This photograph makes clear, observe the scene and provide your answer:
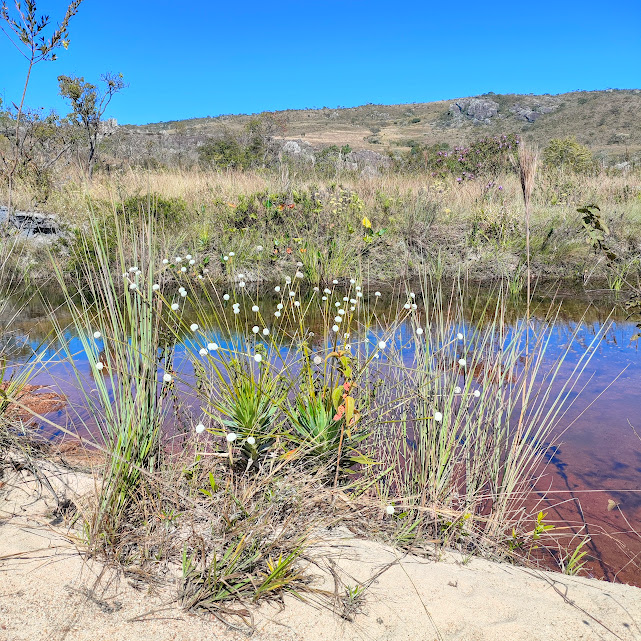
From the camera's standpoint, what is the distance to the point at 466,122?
A: 53.9m

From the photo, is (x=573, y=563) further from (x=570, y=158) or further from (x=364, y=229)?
(x=570, y=158)

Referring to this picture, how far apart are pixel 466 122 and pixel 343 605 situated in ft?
193

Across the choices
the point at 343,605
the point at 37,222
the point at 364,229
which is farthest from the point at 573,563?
the point at 37,222

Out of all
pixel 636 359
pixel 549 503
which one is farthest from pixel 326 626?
pixel 636 359

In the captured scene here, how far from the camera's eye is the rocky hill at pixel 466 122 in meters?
42.2

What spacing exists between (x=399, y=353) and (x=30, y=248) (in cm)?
630

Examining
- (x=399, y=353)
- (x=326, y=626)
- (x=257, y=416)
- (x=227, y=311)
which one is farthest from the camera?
(x=227, y=311)

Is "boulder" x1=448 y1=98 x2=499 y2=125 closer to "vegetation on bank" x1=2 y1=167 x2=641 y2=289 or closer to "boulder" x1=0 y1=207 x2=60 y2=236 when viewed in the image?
"vegetation on bank" x1=2 y1=167 x2=641 y2=289

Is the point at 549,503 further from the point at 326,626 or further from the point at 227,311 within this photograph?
the point at 227,311

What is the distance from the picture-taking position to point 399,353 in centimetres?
319

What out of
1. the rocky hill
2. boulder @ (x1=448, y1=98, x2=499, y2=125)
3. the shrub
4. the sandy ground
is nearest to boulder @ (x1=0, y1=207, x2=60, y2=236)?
the sandy ground

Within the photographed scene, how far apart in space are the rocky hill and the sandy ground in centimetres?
3662

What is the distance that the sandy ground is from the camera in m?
1.47

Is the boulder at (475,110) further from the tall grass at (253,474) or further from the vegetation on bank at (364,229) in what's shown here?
the tall grass at (253,474)
